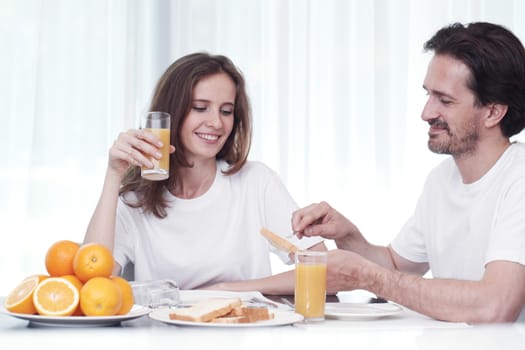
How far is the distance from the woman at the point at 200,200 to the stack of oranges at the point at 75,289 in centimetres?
79

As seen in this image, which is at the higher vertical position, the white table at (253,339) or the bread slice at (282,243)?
the bread slice at (282,243)

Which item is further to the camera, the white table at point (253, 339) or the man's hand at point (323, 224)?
the man's hand at point (323, 224)

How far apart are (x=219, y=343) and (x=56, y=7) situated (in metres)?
2.96

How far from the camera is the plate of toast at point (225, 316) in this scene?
4.20ft

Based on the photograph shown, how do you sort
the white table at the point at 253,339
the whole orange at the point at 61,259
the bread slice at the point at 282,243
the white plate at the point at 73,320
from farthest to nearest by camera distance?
1. the bread slice at the point at 282,243
2. the whole orange at the point at 61,259
3. the white plate at the point at 73,320
4. the white table at the point at 253,339

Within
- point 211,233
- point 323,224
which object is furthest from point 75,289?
point 211,233

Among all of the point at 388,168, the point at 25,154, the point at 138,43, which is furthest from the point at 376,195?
the point at 25,154

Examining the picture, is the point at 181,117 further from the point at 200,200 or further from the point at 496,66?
the point at 496,66

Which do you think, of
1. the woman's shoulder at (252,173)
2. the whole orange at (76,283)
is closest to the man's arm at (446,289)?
the whole orange at (76,283)

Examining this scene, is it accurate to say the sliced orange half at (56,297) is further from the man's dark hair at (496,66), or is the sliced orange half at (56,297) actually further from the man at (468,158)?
the man's dark hair at (496,66)

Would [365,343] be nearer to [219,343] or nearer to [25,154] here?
[219,343]

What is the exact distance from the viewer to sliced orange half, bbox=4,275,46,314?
4.19 ft

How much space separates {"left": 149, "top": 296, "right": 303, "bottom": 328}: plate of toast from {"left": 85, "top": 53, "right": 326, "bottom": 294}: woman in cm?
85

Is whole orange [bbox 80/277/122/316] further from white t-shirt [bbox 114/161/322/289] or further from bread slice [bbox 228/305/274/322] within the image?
white t-shirt [bbox 114/161/322/289]
